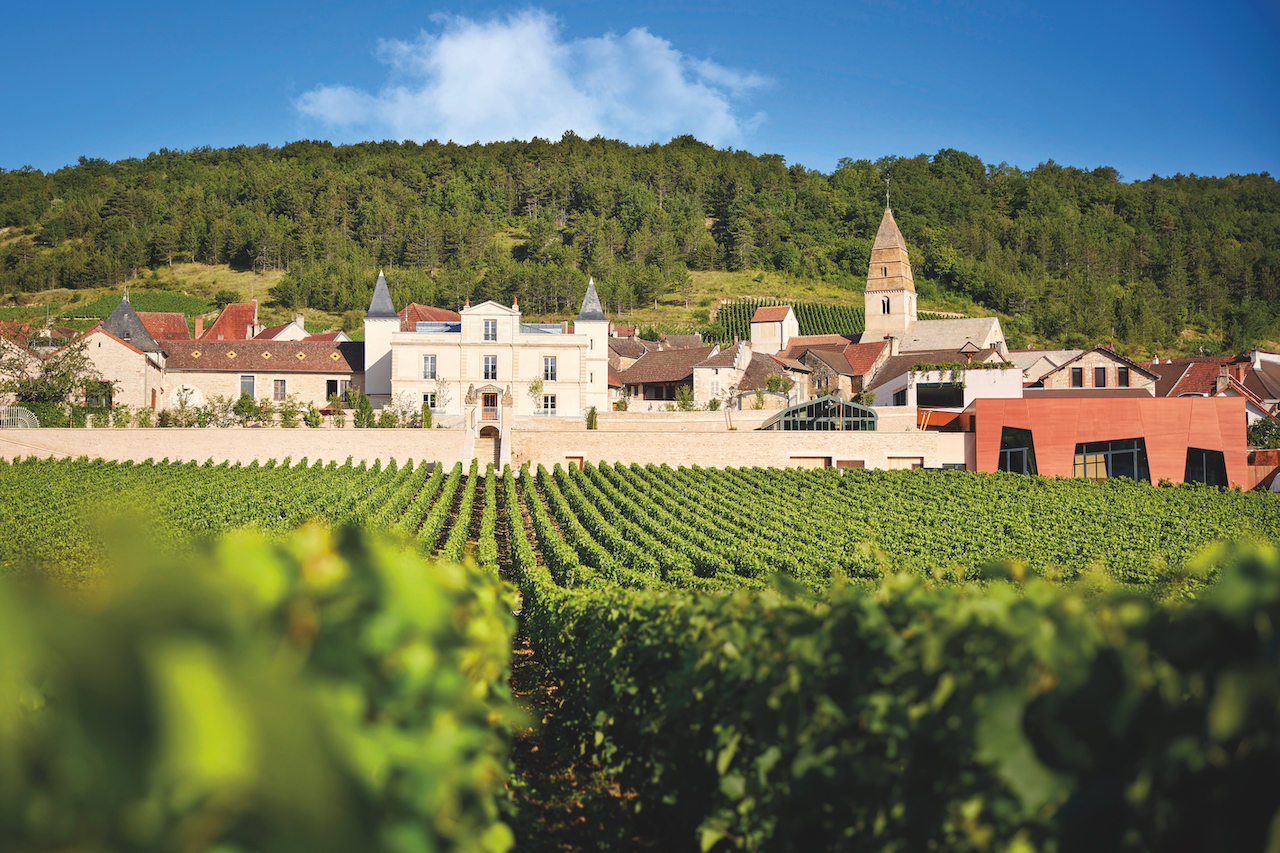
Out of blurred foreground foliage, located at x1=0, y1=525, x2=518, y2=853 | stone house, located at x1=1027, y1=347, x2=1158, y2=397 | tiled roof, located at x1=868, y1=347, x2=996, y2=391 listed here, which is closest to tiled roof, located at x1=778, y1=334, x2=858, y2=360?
tiled roof, located at x1=868, y1=347, x2=996, y2=391

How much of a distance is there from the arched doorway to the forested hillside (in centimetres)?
6087

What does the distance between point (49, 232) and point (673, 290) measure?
288ft

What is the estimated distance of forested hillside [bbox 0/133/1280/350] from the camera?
104m

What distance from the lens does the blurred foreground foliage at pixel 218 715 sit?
3.71 ft

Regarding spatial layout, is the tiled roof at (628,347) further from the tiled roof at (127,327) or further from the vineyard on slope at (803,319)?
the tiled roof at (127,327)

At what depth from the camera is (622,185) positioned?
13600 cm

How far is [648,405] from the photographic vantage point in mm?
51875

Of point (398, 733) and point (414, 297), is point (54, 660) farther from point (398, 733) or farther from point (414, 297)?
point (414, 297)

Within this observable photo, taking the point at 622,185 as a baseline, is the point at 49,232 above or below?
below

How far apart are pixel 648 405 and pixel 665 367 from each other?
7807 mm

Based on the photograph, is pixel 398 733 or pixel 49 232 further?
pixel 49 232

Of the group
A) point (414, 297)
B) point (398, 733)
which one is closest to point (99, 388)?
point (398, 733)

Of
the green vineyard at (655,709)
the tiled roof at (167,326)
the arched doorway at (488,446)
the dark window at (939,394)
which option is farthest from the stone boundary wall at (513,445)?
the green vineyard at (655,709)

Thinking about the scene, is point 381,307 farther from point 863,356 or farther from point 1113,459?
point 1113,459
